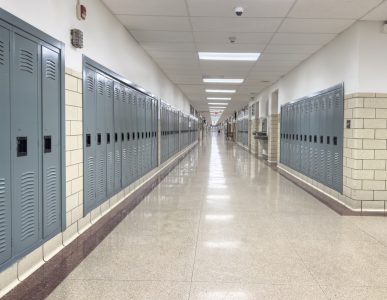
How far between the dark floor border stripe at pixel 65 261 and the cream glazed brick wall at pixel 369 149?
3.24 metres

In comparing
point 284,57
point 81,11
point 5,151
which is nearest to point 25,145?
point 5,151

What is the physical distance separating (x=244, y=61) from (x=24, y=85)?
20.2 feet

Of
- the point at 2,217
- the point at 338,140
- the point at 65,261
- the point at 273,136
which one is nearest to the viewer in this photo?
the point at 2,217

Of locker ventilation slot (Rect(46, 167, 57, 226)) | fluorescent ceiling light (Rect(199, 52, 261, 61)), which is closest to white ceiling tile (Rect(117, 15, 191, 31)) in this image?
fluorescent ceiling light (Rect(199, 52, 261, 61))

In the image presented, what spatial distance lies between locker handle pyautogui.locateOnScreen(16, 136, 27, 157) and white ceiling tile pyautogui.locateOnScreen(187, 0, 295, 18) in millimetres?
2792

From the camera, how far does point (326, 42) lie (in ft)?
20.3

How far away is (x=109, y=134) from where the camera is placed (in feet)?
15.8

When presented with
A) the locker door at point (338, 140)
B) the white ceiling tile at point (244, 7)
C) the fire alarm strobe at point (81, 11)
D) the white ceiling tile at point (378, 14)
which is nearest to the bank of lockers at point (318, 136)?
the locker door at point (338, 140)

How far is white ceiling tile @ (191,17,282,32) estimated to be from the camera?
510 cm

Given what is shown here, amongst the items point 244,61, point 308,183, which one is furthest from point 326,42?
point 308,183

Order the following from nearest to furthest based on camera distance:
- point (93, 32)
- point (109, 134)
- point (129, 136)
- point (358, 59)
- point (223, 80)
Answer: point (93, 32)
point (109, 134)
point (358, 59)
point (129, 136)
point (223, 80)

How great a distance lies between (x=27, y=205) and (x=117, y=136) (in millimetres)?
2630

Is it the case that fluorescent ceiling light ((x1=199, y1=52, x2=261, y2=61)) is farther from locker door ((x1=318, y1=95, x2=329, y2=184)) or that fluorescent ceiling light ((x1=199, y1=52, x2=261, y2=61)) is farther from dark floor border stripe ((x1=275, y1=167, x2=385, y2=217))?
dark floor border stripe ((x1=275, y1=167, x2=385, y2=217))

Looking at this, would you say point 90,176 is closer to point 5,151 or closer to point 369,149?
point 5,151
